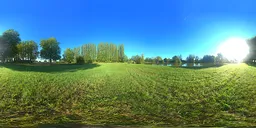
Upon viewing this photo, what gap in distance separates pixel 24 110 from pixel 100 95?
166 inches

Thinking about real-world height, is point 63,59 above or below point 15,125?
above

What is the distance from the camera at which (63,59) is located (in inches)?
753

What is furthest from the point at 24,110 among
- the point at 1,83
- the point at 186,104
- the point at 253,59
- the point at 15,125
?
the point at 253,59

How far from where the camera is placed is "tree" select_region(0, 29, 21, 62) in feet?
66.0

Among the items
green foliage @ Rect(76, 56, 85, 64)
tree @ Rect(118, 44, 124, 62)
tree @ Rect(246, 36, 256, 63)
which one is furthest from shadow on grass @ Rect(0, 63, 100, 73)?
tree @ Rect(246, 36, 256, 63)

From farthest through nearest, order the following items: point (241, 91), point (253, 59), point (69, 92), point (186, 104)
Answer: point (253, 59) < point (69, 92) < point (241, 91) < point (186, 104)

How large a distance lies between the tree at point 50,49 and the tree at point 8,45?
14.2 ft

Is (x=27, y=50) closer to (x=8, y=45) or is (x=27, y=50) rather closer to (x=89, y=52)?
(x=8, y=45)

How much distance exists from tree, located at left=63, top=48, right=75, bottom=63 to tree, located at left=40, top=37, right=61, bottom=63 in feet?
2.54

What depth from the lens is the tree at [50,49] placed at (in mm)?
16859

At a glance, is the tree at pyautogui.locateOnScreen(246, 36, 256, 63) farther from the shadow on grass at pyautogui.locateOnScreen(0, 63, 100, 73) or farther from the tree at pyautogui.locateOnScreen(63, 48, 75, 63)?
the tree at pyautogui.locateOnScreen(63, 48, 75, 63)

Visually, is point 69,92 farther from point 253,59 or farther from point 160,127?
point 253,59

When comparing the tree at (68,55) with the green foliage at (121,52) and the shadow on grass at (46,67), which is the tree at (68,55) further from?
the green foliage at (121,52)

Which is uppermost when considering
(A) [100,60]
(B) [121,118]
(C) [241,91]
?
(A) [100,60]
